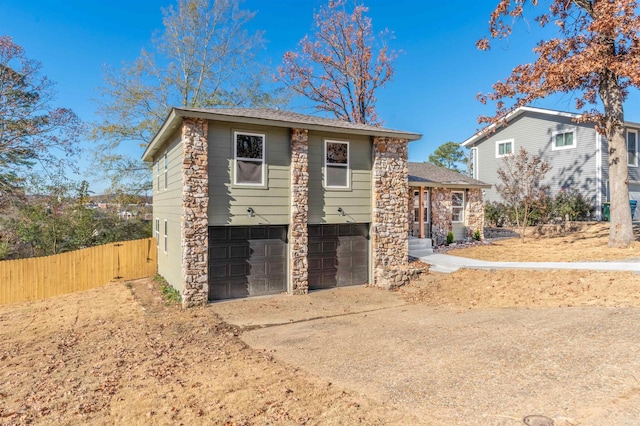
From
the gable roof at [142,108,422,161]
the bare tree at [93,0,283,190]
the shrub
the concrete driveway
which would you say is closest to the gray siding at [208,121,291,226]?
the gable roof at [142,108,422,161]

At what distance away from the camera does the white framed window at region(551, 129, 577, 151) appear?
1983cm

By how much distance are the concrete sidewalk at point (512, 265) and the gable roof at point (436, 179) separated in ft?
12.4

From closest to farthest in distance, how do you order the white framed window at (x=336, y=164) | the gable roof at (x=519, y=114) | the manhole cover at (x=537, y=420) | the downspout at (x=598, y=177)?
the manhole cover at (x=537, y=420), the white framed window at (x=336, y=164), the downspout at (x=598, y=177), the gable roof at (x=519, y=114)

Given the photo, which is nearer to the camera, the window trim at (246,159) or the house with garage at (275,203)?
the house with garage at (275,203)

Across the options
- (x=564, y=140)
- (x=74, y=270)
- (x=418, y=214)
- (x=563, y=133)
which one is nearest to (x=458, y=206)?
(x=418, y=214)

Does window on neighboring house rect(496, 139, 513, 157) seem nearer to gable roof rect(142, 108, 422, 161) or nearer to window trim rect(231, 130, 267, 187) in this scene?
gable roof rect(142, 108, 422, 161)

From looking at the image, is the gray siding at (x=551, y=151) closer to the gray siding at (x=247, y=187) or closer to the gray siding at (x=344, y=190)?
the gray siding at (x=344, y=190)

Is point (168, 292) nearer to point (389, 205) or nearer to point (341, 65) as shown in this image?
point (389, 205)

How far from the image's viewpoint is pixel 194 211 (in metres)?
9.10

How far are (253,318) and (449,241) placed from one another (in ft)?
38.7

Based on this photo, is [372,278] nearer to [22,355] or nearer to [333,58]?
→ [22,355]

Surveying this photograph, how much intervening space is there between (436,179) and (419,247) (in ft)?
13.7

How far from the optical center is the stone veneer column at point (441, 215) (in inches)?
668

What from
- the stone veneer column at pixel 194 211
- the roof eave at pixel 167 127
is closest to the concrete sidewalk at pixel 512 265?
the stone veneer column at pixel 194 211
